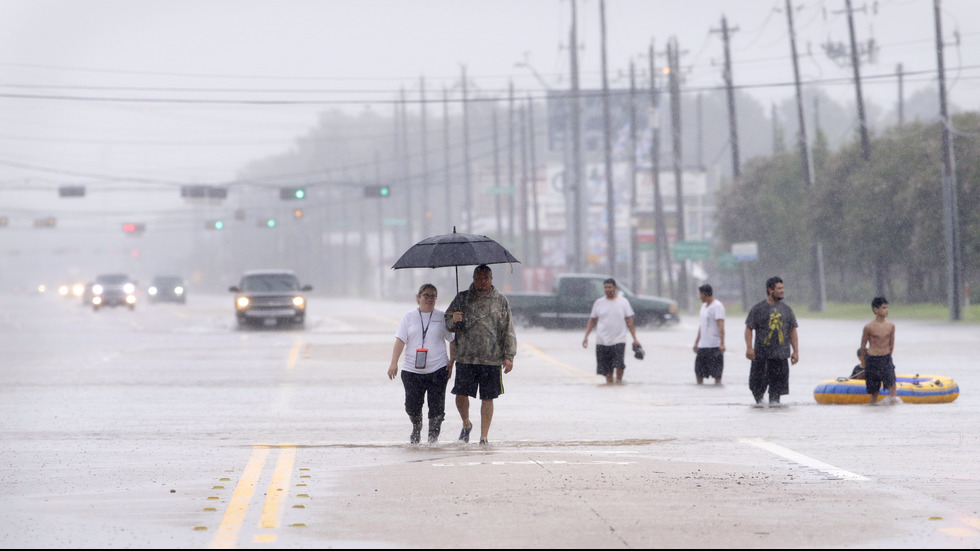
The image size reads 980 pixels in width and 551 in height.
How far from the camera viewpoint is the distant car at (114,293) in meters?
64.9

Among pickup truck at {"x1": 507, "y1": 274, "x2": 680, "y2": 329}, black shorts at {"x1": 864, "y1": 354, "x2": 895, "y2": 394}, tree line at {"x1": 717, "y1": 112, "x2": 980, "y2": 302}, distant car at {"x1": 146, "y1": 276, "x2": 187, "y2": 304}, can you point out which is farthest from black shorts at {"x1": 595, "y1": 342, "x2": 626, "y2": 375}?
distant car at {"x1": 146, "y1": 276, "x2": 187, "y2": 304}

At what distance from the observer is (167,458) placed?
12.5m

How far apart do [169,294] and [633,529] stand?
7290cm

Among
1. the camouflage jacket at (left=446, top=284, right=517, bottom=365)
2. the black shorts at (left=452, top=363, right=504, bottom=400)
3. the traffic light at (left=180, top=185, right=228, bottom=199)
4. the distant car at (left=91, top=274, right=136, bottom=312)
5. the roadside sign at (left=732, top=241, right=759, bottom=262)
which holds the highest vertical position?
the traffic light at (left=180, top=185, right=228, bottom=199)

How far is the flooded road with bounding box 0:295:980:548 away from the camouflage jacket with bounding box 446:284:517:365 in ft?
2.88

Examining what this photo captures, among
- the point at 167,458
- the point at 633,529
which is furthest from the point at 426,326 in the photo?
the point at 633,529

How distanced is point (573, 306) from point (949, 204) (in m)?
12.2

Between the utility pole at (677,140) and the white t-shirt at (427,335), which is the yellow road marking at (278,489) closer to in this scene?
the white t-shirt at (427,335)

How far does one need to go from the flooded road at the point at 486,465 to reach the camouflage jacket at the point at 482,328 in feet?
2.88

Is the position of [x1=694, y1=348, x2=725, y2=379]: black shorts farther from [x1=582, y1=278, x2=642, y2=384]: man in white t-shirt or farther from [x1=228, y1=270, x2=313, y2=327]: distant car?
[x1=228, y1=270, x2=313, y2=327]: distant car

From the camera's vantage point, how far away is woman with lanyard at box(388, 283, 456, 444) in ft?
43.7

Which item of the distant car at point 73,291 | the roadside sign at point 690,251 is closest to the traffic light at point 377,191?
the roadside sign at point 690,251

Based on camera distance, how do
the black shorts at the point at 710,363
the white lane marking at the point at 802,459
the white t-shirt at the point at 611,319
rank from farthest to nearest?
the white t-shirt at the point at 611,319
the black shorts at the point at 710,363
the white lane marking at the point at 802,459

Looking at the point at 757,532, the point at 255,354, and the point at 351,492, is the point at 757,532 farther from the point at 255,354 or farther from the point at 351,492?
the point at 255,354
